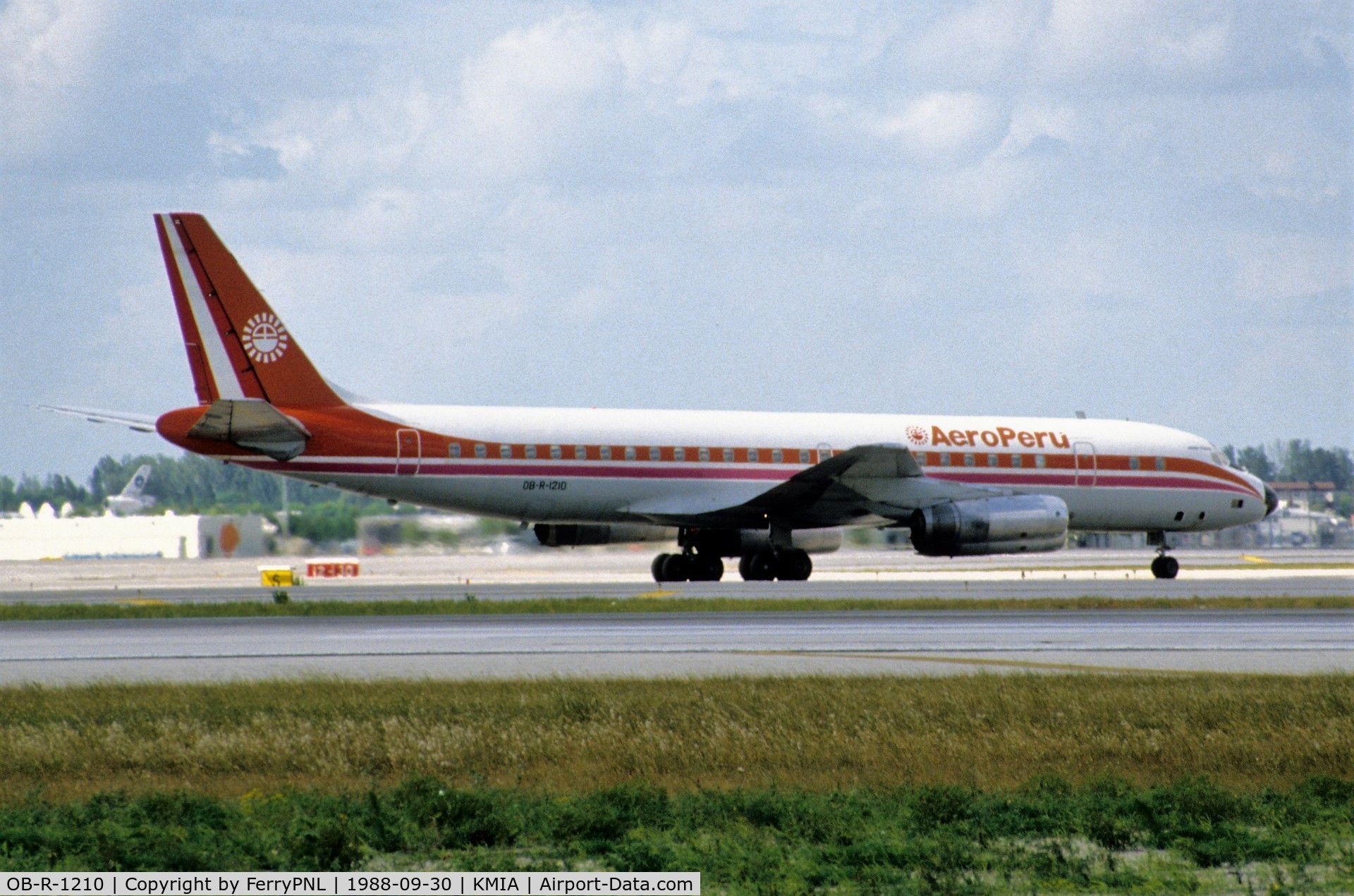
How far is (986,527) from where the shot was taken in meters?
35.3

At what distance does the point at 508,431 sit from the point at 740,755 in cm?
2239

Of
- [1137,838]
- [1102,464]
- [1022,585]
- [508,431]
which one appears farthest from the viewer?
[1102,464]

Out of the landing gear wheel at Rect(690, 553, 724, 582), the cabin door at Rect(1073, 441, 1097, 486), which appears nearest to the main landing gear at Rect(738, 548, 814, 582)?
the landing gear wheel at Rect(690, 553, 724, 582)

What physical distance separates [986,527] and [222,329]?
1719cm

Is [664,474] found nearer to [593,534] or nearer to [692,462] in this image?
[692,462]

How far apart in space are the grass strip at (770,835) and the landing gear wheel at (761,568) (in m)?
26.7

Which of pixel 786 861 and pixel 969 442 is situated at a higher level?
pixel 969 442

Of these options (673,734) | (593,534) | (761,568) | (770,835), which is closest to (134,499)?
(593,534)

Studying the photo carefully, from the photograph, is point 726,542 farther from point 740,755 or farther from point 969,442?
point 740,755

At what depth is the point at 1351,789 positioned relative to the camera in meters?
10.9

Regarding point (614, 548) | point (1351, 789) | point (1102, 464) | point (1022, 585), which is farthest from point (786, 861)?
point (614, 548)

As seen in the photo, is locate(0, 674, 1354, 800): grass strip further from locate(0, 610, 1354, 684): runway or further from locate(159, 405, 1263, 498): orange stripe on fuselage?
locate(159, 405, 1263, 498): orange stripe on fuselage

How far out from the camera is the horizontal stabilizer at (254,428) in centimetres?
3136

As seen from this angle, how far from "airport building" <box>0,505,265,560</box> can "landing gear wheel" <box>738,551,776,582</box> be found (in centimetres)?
3012
